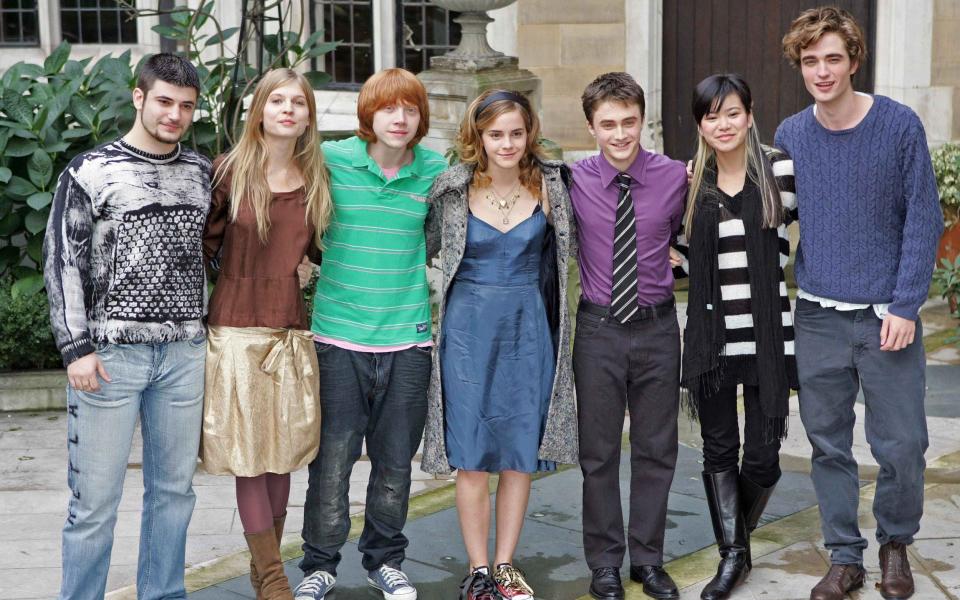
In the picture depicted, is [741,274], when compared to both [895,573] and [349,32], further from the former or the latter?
[349,32]

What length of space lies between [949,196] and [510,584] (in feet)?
18.8

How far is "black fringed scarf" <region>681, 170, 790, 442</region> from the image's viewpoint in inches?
171

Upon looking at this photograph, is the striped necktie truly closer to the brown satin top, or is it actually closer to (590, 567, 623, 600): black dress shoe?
(590, 567, 623, 600): black dress shoe

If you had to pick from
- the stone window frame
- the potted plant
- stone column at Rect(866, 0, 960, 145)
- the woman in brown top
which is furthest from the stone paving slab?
the stone window frame

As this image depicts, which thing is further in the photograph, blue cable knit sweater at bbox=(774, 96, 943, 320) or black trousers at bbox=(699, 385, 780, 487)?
black trousers at bbox=(699, 385, 780, 487)

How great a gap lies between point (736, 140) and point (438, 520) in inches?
79.5

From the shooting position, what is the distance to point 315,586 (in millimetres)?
4520

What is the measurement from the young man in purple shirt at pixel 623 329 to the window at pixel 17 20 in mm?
8514

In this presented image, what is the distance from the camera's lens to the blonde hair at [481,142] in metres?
4.32

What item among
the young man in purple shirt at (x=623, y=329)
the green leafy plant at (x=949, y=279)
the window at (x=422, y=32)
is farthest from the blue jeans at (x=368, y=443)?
the window at (x=422, y=32)

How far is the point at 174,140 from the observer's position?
159 inches

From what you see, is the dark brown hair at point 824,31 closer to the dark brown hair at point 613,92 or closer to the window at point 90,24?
the dark brown hair at point 613,92

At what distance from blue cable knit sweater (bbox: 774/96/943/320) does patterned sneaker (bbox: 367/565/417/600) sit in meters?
1.70

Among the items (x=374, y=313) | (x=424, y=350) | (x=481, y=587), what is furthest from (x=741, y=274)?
(x=481, y=587)
